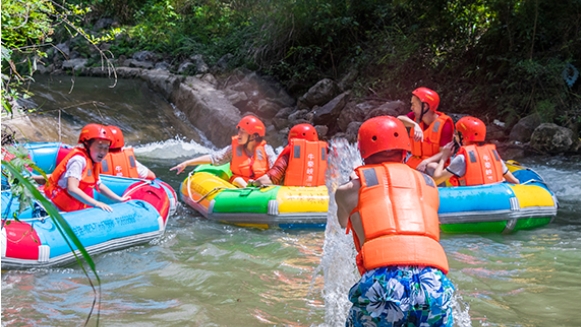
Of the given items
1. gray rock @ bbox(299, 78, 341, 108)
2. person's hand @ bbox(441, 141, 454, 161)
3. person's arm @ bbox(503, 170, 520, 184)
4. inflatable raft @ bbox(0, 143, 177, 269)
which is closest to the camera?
inflatable raft @ bbox(0, 143, 177, 269)

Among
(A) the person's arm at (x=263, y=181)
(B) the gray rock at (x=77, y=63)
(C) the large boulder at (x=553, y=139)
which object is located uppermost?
Answer: (B) the gray rock at (x=77, y=63)

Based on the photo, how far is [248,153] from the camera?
293 inches

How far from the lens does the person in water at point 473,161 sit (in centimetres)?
656

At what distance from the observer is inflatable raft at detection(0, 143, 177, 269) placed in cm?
503

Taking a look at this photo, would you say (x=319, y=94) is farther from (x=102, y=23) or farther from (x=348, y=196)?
(x=348, y=196)

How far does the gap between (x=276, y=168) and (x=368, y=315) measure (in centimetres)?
482

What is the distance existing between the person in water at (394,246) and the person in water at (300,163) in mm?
4238

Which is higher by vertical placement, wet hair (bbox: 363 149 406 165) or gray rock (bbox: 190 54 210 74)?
gray rock (bbox: 190 54 210 74)

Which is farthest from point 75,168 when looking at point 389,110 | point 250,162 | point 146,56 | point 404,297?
point 146,56

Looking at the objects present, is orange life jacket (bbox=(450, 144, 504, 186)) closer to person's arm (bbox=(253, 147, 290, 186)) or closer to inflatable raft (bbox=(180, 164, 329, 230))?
inflatable raft (bbox=(180, 164, 329, 230))

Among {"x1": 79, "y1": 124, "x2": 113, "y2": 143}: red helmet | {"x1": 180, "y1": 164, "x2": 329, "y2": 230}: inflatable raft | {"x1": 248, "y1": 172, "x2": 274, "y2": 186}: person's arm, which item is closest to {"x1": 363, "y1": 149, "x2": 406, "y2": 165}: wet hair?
{"x1": 79, "y1": 124, "x2": 113, "y2": 143}: red helmet

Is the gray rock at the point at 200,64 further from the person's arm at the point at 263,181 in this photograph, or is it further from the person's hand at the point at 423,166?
the person's hand at the point at 423,166

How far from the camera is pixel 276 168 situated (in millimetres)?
7320

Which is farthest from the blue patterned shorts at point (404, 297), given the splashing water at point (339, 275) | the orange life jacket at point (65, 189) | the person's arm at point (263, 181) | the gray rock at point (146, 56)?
the gray rock at point (146, 56)
